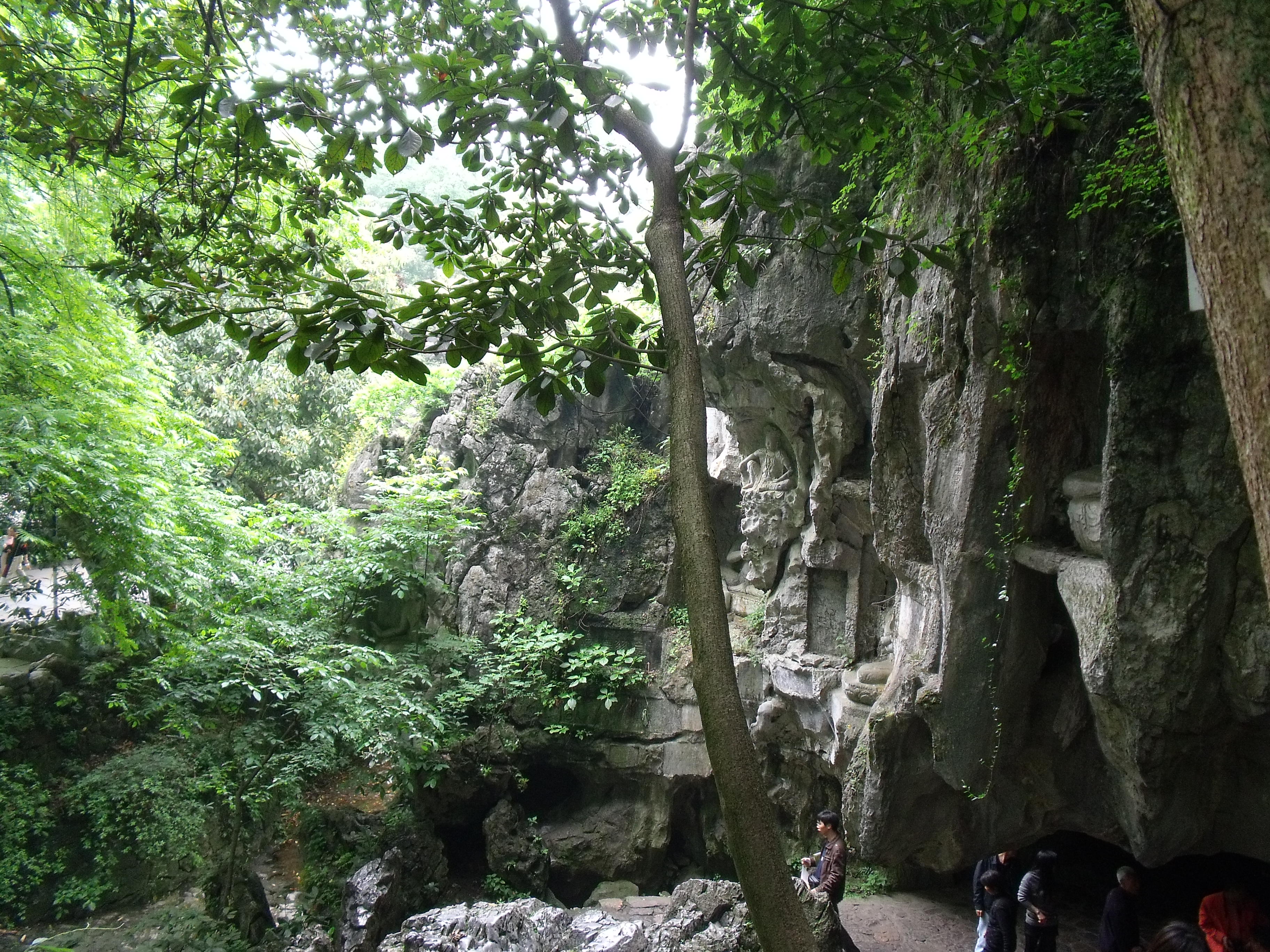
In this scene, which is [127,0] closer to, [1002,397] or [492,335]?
[492,335]

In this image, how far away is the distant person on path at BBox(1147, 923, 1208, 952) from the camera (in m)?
3.96


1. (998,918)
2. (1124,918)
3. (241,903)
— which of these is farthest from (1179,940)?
(241,903)

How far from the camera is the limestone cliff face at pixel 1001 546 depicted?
12.0 feet

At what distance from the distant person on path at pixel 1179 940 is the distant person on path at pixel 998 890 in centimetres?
147

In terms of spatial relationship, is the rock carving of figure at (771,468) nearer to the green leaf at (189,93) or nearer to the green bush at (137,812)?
the green bush at (137,812)

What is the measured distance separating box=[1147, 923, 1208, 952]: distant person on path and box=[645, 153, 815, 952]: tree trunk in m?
3.85

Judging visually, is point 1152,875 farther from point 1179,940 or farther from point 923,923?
point 1179,940

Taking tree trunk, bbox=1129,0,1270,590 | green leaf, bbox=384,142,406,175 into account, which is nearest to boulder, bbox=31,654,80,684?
green leaf, bbox=384,142,406,175

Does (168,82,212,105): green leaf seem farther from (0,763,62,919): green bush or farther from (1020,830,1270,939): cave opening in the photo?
(1020,830,1270,939): cave opening

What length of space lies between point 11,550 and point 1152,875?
1423cm

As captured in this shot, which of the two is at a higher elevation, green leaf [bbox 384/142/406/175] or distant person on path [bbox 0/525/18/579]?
green leaf [bbox 384/142/406/175]

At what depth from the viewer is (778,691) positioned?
8500 mm

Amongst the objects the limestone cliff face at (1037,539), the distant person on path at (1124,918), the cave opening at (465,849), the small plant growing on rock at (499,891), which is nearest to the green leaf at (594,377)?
the limestone cliff face at (1037,539)

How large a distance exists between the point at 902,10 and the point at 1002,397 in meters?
2.39
